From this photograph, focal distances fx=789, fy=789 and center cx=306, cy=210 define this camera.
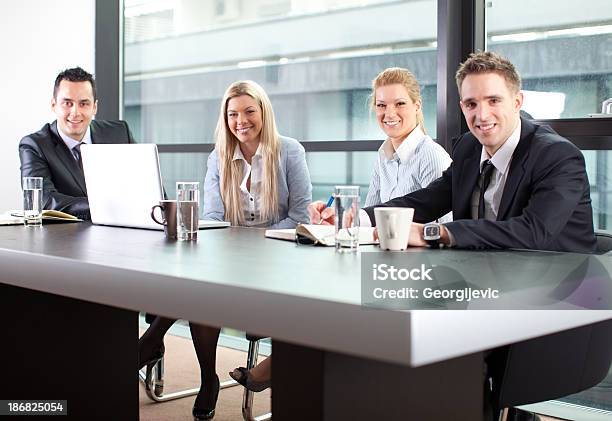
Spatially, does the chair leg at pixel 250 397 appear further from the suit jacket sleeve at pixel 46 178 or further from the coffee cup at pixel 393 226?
the coffee cup at pixel 393 226

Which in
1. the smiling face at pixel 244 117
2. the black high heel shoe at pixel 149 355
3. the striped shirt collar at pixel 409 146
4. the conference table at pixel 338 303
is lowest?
the black high heel shoe at pixel 149 355

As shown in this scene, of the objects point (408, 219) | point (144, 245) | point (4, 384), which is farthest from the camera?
point (4, 384)

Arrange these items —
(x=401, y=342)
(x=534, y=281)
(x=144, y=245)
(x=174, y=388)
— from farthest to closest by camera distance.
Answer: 1. (x=174, y=388)
2. (x=144, y=245)
3. (x=534, y=281)
4. (x=401, y=342)

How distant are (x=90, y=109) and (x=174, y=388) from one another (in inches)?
53.1

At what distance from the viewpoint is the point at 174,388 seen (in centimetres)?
349

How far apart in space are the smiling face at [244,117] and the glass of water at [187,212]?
124 centimetres

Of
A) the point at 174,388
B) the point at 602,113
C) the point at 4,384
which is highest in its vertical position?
the point at 602,113

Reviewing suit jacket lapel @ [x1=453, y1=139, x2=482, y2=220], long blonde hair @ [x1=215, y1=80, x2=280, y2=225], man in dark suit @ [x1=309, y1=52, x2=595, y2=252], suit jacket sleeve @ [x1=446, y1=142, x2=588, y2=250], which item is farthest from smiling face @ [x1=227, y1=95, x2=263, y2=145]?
suit jacket sleeve @ [x1=446, y1=142, x2=588, y2=250]

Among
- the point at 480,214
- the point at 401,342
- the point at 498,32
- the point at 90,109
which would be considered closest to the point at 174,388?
the point at 90,109

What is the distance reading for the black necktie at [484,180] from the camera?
2.23 m

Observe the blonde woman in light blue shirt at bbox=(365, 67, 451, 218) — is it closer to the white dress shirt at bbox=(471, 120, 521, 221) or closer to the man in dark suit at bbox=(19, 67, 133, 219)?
the white dress shirt at bbox=(471, 120, 521, 221)

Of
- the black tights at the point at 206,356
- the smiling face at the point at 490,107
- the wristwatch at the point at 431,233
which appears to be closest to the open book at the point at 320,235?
the wristwatch at the point at 431,233

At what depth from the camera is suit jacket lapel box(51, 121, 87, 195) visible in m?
3.46

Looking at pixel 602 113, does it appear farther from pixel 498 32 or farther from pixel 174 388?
pixel 174 388
